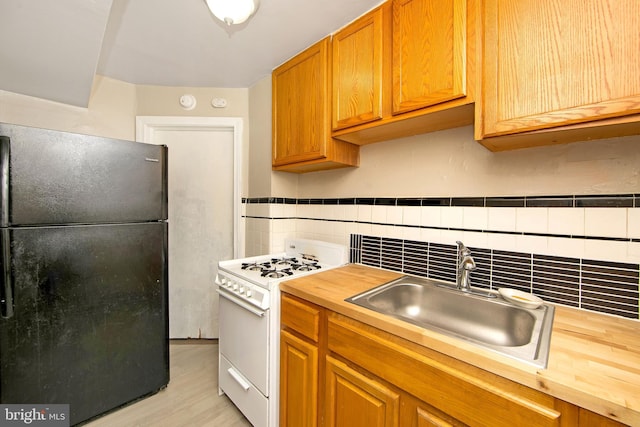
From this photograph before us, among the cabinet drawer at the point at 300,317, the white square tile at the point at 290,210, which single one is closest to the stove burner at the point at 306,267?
the cabinet drawer at the point at 300,317

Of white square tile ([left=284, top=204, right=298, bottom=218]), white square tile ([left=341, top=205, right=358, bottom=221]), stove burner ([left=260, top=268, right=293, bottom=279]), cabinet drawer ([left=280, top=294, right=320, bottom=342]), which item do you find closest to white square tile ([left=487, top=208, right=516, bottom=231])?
white square tile ([left=341, top=205, right=358, bottom=221])

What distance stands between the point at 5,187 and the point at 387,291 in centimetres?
188

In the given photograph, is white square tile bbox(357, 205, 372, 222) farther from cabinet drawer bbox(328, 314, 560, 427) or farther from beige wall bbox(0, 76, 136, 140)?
beige wall bbox(0, 76, 136, 140)

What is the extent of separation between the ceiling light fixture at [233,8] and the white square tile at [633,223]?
1.90 metres

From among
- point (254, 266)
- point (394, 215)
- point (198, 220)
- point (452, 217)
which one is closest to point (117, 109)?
point (198, 220)

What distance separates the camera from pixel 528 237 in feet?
3.84

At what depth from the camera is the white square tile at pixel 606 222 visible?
980 millimetres

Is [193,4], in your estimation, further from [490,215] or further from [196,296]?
[196,296]

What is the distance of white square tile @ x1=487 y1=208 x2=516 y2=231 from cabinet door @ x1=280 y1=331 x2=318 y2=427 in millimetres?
1035

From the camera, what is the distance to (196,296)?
2.45 meters

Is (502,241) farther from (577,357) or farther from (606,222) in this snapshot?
(577,357)

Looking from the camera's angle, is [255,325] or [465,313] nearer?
[465,313]

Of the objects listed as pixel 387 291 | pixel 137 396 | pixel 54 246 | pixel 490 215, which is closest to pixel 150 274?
pixel 54 246

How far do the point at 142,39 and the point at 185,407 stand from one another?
242 centimetres
